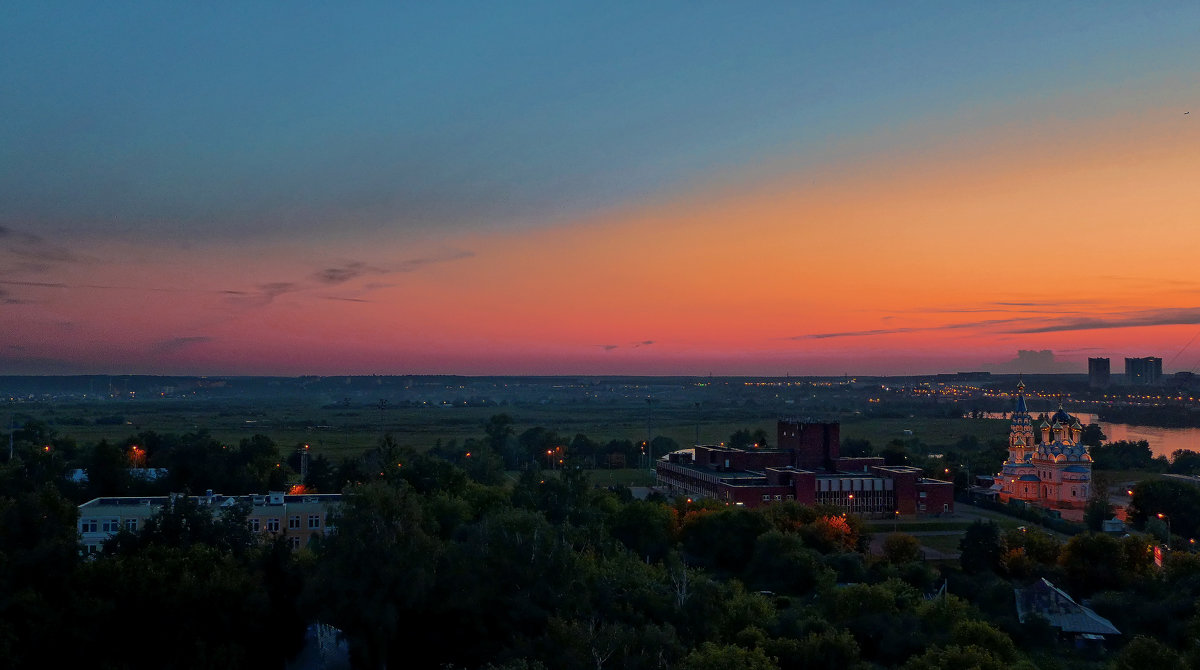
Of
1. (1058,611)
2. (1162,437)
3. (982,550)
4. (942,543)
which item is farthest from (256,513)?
(1162,437)

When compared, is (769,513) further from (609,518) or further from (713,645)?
(713,645)

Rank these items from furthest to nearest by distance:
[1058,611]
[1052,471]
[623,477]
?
[623,477] → [1052,471] → [1058,611]

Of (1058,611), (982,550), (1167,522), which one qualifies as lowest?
(1167,522)

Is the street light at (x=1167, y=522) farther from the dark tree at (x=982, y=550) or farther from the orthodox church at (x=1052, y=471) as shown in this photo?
the dark tree at (x=982, y=550)

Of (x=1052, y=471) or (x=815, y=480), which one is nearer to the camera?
(x=815, y=480)

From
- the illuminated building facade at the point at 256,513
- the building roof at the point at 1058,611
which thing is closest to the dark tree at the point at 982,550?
the building roof at the point at 1058,611

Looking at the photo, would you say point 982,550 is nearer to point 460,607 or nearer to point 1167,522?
point 1167,522
